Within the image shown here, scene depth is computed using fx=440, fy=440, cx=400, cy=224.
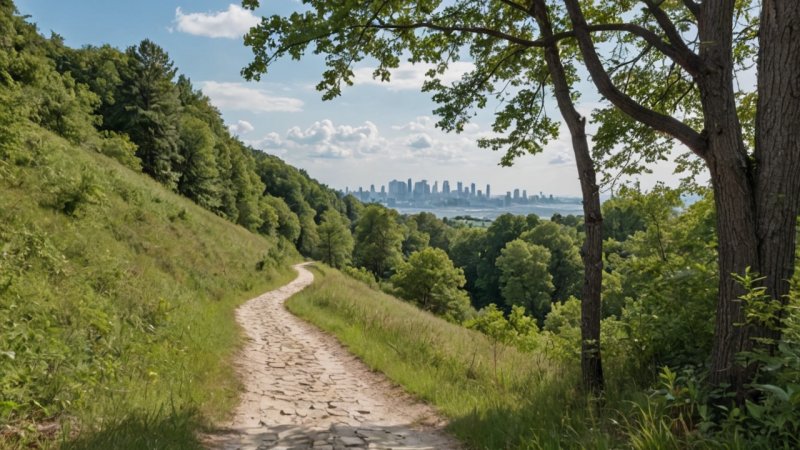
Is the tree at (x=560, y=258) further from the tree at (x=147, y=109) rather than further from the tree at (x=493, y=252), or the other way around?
the tree at (x=147, y=109)

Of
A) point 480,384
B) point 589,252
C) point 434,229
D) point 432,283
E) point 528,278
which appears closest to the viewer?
point 589,252

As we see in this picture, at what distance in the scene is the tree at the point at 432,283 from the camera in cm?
4231

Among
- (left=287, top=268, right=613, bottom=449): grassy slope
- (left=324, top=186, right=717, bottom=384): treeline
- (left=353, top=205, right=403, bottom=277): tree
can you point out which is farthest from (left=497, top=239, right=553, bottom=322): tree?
(left=287, top=268, right=613, bottom=449): grassy slope

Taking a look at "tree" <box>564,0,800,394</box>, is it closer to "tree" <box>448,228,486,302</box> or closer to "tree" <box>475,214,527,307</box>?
"tree" <box>475,214,527,307</box>

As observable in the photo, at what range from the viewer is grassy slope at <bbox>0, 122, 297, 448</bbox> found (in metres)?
4.59

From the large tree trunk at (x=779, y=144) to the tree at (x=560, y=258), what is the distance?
192 ft

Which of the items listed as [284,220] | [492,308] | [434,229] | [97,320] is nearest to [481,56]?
[97,320]

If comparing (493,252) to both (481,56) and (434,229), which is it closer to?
(434,229)

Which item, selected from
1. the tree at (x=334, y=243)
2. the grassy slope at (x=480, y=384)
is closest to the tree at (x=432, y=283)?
the tree at (x=334, y=243)

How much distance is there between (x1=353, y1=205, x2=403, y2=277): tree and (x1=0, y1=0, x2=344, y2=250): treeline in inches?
560

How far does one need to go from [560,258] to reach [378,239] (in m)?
26.5

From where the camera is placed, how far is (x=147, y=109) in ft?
124

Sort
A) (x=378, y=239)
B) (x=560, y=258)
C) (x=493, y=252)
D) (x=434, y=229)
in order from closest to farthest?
(x=378, y=239) → (x=560, y=258) → (x=493, y=252) → (x=434, y=229)

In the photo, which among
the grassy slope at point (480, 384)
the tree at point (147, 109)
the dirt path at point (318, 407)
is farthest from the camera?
the tree at point (147, 109)
